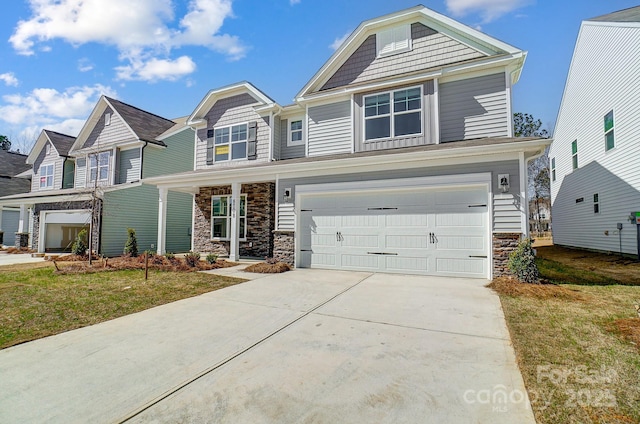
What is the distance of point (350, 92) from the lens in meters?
10.4

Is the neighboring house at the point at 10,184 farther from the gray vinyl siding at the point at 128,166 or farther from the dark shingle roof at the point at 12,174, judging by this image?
the gray vinyl siding at the point at 128,166

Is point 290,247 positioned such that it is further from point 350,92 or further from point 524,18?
point 524,18

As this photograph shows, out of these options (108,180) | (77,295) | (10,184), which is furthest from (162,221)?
(10,184)

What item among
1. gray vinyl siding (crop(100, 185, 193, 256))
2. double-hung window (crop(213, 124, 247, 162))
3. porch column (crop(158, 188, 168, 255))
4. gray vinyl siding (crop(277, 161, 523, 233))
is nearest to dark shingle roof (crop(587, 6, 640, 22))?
gray vinyl siding (crop(277, 161, 523, 233))

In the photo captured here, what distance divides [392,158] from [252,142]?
A: 6.69m

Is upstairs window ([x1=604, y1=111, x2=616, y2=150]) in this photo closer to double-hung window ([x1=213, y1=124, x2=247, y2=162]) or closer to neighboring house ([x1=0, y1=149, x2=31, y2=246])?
double-hung window ([x1=213, y1=124, x2=247, y2=162])

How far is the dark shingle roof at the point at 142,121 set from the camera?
636 inches

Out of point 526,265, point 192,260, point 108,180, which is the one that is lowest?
point 192,260

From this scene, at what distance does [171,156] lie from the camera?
17.0 meters

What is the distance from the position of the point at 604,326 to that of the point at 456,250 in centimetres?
370

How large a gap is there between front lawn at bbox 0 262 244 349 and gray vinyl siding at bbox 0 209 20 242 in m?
15.5

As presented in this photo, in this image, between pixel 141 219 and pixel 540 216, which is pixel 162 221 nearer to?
pixel 141 219

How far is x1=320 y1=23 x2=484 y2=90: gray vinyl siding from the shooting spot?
961cm

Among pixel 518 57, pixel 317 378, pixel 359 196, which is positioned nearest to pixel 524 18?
pixel 518 57
